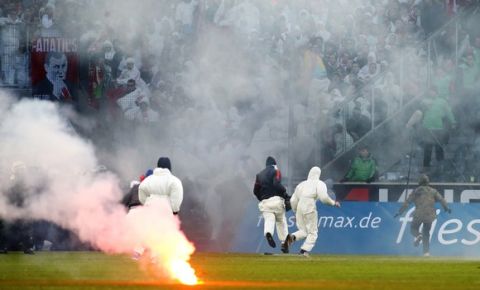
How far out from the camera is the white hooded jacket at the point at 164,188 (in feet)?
67.8

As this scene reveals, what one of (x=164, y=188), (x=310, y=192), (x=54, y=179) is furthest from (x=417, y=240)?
(x=164, y=188)

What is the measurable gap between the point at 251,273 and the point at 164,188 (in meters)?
2.46

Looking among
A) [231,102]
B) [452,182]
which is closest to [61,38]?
[231,102]

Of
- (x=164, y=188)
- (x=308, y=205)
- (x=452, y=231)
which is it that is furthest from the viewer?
(x=452, y=231)

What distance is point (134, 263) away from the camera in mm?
22016

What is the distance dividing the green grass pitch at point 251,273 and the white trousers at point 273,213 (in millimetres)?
1523

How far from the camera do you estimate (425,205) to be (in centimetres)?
2733

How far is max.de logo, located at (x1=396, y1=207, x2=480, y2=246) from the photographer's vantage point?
1097 inches

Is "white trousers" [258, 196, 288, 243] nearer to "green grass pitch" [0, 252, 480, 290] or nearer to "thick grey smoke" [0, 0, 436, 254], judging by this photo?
"green grass pitch" [0, 252, 480, 290]

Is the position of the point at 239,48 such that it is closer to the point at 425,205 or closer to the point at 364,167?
the point at 364,167

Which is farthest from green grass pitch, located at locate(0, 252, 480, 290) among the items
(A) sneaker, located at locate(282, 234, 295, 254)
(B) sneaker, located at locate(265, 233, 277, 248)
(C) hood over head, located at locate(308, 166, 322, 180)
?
(C) hood over head, located at locate(308, 166, 322, 180)

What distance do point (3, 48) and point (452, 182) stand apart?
11.5 meters

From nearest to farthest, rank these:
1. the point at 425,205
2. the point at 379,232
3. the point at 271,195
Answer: the point at 271,195 < the point at 425,205 < the point at 379,232

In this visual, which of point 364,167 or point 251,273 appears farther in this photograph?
point 364,167
